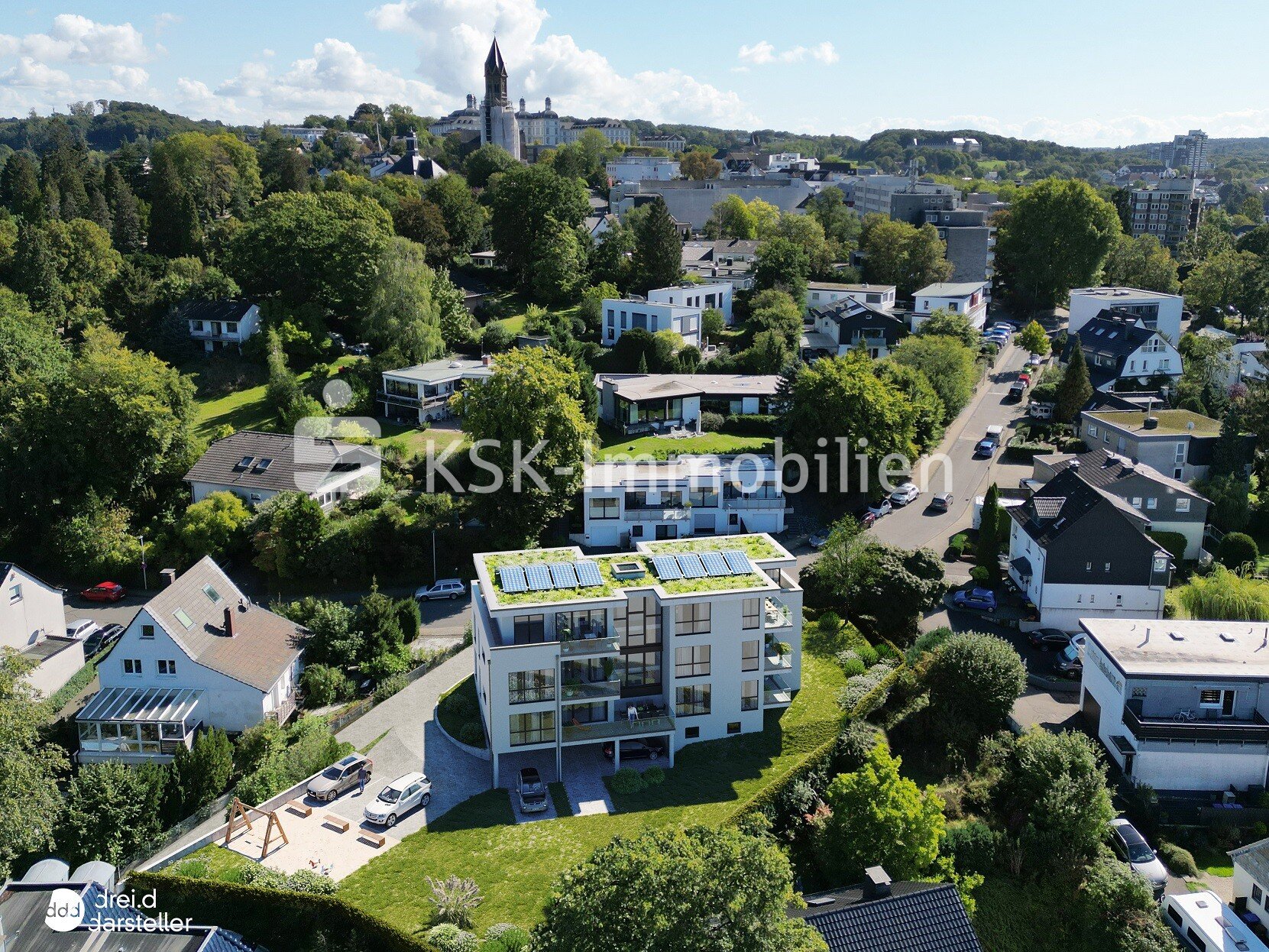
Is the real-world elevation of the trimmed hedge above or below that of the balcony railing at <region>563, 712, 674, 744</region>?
below

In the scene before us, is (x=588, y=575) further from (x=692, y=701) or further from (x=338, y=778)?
(x=338, y=778)

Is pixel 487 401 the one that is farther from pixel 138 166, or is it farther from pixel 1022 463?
pixel 138 166

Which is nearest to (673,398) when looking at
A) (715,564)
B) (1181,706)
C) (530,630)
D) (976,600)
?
(976,600)

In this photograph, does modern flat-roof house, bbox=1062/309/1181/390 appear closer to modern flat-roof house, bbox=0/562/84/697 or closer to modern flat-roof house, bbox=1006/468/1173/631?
modern flat-roof house, bbox=1006/468/1173/631

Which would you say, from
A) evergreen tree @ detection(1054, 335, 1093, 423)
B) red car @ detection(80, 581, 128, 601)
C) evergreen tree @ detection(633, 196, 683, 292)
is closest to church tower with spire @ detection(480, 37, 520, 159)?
evergreen tree @ detection(633, 196, 683, 292)

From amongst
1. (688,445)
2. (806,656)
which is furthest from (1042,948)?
(688,445)

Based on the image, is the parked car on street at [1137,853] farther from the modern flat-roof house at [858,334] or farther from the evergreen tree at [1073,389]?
the modern flat-roof house at [858,334]

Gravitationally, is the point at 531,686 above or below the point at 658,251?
below
